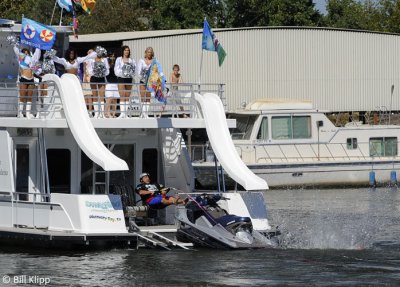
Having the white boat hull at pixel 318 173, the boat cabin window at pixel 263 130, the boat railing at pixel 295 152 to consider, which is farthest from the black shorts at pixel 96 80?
the boat cabin window at pixel 263 130

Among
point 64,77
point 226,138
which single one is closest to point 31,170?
point 64,77

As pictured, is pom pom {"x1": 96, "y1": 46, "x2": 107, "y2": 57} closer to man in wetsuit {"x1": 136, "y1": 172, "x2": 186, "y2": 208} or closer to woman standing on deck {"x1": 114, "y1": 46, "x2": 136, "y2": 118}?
woman standing on deck {"x1": 114, "y1": 46, "x2": 136, "y2": 118}

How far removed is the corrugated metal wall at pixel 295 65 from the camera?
55.3m

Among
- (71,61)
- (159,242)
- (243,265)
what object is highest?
(71,61)

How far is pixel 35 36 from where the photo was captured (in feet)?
82.6

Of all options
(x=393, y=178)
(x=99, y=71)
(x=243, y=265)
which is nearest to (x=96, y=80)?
(x=99, y=71)

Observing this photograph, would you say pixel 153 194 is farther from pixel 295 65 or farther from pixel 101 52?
pixel 295 65

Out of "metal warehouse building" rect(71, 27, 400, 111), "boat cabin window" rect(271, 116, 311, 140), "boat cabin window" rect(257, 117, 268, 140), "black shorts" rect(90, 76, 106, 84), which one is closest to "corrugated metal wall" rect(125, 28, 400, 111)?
"metal warehouse building" rect(71, 27, 400, 111)

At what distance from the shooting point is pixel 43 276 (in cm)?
2119

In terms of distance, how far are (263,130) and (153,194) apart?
69.3 ft

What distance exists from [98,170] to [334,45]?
33.9 meters

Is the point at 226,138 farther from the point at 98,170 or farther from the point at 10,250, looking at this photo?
the point at 10,250

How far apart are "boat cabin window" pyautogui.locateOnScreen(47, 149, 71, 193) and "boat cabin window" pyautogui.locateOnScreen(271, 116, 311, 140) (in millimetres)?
20889

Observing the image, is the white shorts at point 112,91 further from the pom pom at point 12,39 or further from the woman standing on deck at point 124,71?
the pom pom at point 12,39
